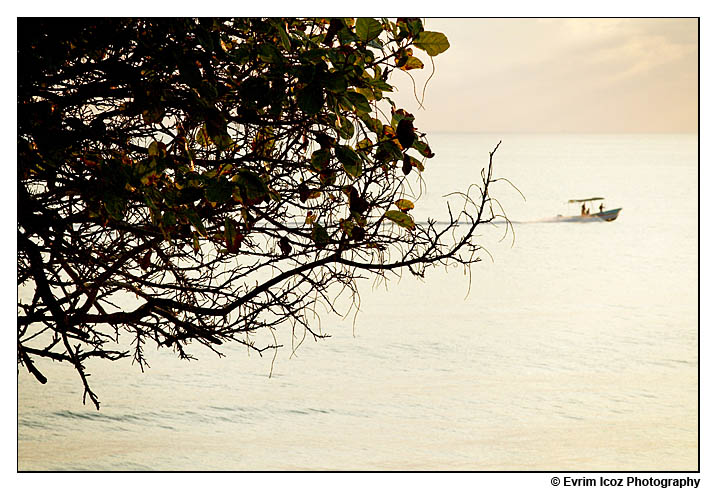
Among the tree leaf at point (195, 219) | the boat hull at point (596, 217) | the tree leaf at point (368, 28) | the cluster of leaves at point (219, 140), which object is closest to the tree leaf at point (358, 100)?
the cluster of leaves at point (219, 140)

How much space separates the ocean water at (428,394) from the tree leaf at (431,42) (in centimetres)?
433

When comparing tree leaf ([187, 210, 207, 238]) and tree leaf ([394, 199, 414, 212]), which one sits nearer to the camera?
tree leaf ([187, 210, 207, 238])

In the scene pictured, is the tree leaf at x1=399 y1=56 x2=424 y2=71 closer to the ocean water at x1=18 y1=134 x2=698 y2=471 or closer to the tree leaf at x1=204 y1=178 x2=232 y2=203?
the tree leaf at x1=204 y1=178 x2=232 y2=203

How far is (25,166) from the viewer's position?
92.4 inches

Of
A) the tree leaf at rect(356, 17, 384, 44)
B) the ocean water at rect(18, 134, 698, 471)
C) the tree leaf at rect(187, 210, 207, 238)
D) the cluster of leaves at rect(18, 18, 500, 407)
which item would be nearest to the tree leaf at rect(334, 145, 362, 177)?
the cluster of leaves at rect(18, 18, 500, 407)

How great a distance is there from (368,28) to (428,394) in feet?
21.9

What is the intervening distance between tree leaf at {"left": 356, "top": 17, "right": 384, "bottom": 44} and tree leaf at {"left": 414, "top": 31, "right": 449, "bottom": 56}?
19 cm

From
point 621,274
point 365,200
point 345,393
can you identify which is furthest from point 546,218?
point 365,200

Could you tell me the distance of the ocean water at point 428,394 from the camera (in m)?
6.99

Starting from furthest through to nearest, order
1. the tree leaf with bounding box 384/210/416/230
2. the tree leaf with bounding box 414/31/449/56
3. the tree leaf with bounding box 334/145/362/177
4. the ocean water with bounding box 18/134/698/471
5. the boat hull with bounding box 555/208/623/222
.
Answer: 1. the boat hull with bounding box 555/208/623/222
2. the ocean water with bounding box 18/134/698/471
3. the tree leaf with bounding box 384/210/416/230
4. the tree leaf with bounding box 414/31/449/56
5. the tree leaf with bounding box 334/145/362/177

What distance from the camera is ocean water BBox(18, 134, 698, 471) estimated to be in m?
6.99

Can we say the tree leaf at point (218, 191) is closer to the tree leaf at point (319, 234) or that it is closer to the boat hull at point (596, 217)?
the tree leaf at point (319, 234)
